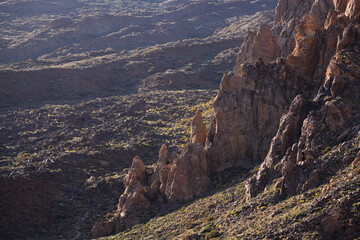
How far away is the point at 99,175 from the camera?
64750 mm

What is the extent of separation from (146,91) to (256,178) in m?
88.8

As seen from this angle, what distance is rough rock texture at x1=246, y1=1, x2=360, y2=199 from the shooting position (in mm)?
32469

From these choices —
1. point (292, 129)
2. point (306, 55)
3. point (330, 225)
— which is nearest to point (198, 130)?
point (306, 55)

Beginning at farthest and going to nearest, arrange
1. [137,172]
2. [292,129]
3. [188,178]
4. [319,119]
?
1. [137,172]
2. [188,178]
3. [292,129]
4. [319,119]

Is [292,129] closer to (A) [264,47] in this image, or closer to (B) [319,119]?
(B) [319,119]

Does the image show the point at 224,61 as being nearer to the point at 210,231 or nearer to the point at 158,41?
the point at 158,41

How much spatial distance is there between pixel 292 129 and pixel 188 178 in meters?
13.5

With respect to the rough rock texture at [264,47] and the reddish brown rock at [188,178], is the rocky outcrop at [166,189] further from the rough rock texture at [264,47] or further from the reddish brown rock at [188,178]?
the rough rock texture at [264,47]

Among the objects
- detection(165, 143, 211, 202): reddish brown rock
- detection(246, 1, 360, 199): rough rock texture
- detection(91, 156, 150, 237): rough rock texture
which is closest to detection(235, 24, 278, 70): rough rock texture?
detection(246, 1, 360, 199): rough rock texture

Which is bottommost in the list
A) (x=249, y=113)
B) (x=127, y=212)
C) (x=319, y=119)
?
(x=127, y=212)

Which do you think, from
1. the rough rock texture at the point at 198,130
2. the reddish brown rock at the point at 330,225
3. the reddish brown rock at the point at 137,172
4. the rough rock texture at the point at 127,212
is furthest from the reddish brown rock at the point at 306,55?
the reddish brown rock at the point at 137,172

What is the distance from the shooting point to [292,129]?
1449 inches

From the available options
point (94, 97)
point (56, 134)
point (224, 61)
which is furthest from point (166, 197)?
point (224, 61)

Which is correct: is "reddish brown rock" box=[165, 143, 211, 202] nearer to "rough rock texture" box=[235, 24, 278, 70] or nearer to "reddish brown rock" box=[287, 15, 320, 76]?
"reddish brown rock" box=[287, 15, 320, 76]
